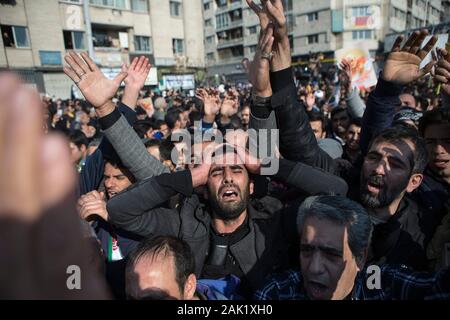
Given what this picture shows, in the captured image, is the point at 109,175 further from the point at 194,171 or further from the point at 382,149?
the point at 382,149

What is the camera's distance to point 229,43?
1943 inches

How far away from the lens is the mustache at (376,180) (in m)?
2.15

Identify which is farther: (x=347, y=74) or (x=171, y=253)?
(x=347, y=74)

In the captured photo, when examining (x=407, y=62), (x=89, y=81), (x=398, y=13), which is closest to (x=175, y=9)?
(x=398, y=13)

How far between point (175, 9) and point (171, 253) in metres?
34.3

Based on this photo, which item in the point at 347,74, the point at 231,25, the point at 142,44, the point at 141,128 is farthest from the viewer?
the point at 231,25

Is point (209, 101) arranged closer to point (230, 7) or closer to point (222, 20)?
point (230, 7)

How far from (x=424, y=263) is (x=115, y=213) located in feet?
6.20

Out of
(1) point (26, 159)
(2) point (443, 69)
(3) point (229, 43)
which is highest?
(3) point (229, 43)

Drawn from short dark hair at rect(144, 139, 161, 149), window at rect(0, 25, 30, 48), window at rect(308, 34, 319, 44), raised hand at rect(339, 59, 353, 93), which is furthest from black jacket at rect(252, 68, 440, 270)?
window at rect(308, 34, 319, 44)

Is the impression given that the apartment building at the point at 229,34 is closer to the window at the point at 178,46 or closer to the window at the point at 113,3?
the window at the point at 178,46

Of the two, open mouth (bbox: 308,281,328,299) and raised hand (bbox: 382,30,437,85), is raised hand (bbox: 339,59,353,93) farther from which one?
open mouth (bbox: 308,281,328,299)

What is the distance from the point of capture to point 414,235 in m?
1.98
